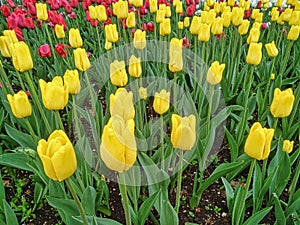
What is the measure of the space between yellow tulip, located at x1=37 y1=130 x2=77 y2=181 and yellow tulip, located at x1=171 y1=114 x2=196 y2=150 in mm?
358

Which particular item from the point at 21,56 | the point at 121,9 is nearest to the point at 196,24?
the point at 121,9

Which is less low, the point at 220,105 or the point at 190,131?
the point at 190,131

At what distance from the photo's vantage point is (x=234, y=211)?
1.78 m

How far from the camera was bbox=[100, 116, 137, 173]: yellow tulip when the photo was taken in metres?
0.97

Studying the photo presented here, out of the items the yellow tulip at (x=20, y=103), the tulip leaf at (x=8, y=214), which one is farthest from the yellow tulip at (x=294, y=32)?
the tulip leaf at (x=8, y=214)

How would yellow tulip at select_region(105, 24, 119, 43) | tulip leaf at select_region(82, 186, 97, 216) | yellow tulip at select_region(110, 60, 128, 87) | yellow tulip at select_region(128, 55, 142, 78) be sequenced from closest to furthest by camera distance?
tulip leaf at select_region(82, 186, 97, 216) < yellow tulip at select_region(110, 60, 128, 87) < yellow tulip at select_region(128, 55, 142, 78) < yellow tulip at select_region(105, 24, 119, 43)

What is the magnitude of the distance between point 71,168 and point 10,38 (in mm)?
1441

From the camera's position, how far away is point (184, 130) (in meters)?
1.17

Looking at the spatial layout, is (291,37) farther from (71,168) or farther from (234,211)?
(71,168)

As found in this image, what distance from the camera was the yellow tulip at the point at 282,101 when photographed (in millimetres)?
1480

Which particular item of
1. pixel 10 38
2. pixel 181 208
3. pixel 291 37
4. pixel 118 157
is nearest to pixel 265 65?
pixel 291 37

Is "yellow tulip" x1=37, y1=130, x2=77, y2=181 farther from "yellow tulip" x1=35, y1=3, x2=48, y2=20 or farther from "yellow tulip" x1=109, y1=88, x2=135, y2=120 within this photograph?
"yellow tulip" x1=35, y1=3, x2=48, y2=20

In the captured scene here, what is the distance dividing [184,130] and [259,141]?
0.26 meters

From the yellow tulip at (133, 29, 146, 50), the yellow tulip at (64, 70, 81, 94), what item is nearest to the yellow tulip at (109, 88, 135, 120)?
the yellow tulip at (64, 70, 81, 94)
